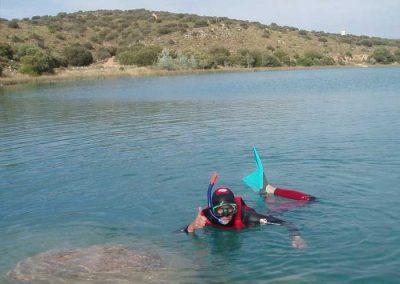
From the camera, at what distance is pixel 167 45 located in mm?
90438

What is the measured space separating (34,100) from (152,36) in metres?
60.8

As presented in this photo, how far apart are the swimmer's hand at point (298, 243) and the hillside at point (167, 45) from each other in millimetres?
57623

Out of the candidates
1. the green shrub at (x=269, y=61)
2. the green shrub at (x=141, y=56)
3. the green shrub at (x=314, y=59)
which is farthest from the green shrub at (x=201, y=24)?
the green shrub at (x=269, y=61)

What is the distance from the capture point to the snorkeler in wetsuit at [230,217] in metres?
8.71

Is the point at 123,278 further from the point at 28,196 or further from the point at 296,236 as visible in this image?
the point at 28,196

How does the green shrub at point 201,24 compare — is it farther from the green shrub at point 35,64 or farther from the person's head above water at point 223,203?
the person's head above water at point 223,203

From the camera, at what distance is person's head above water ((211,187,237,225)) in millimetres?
8664

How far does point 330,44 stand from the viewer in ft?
334

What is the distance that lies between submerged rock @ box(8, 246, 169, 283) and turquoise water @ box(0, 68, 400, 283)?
328 mm

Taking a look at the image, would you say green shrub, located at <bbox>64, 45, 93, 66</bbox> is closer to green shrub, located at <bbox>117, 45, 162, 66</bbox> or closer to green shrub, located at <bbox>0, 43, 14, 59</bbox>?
green shrub, located at <bbox>117, 45, 162, 66</bbox>

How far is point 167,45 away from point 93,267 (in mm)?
84281

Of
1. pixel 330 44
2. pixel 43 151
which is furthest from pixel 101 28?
pixel 43 151

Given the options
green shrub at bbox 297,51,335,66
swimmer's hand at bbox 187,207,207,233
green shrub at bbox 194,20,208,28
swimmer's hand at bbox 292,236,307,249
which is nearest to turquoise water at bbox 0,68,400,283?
swimmer's hand at bbox 292,236,307,249

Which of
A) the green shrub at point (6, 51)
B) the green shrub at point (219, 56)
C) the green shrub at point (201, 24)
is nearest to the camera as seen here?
the green shrub at point (6, 51)
